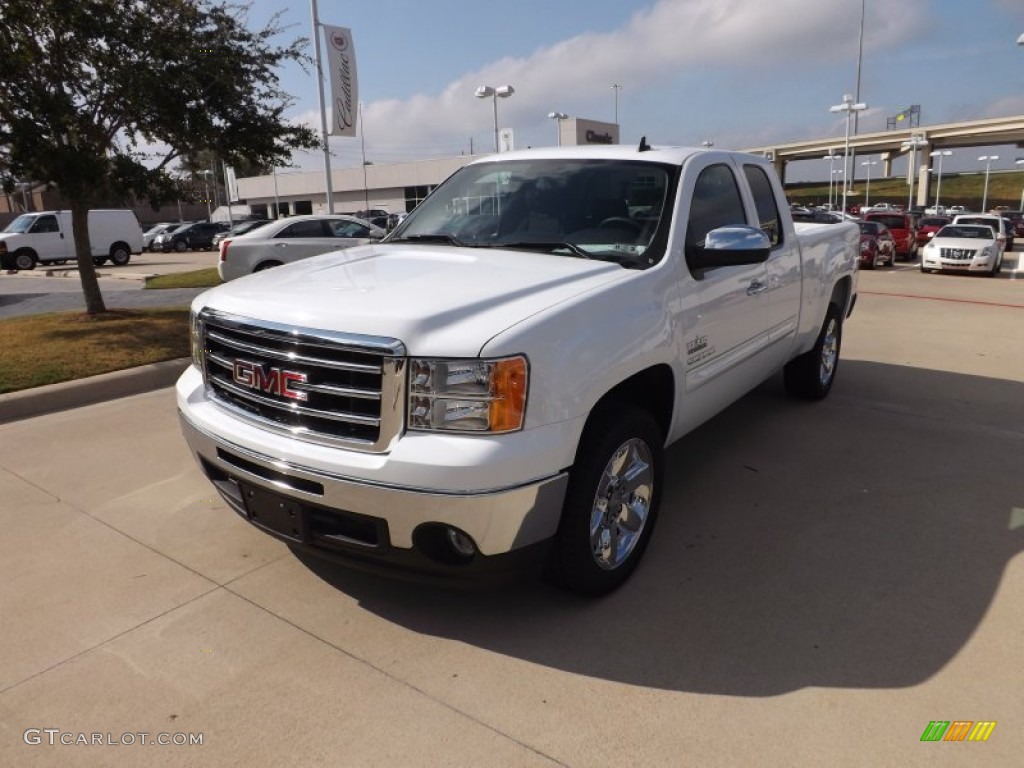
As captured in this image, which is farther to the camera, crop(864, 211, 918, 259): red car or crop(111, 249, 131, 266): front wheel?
crop(111, 249, 131, 266): front wheel

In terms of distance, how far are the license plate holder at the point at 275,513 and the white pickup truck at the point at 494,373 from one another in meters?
0.01

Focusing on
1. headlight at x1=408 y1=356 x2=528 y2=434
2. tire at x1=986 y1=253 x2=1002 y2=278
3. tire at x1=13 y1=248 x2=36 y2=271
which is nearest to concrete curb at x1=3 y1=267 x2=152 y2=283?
tire at x1=13 y1=248 x2=36 y2=271

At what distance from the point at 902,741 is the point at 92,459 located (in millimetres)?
4987

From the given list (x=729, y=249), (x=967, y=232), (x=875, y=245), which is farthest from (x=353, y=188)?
(x=729, y=249)

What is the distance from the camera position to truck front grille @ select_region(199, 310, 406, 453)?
2676mm

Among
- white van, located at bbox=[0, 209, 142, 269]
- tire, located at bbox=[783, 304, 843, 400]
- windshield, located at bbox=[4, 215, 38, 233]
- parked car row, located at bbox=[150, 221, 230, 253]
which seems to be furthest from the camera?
parked car row, located at bbox=[150, 221, 230, 253]

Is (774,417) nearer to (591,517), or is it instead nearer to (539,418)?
(591,517)

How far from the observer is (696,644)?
9.80ft

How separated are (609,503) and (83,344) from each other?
7252mm

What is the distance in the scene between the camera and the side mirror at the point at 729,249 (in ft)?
11.7

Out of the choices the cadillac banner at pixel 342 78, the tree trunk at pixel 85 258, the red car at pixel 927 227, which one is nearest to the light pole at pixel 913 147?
the red car at pixel 927 227

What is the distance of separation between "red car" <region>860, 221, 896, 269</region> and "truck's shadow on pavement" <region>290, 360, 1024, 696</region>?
1727 cm

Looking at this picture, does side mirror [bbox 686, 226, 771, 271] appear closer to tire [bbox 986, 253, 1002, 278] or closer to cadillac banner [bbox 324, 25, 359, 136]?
cadillac banner [bbox 324, 25, 359, 136]

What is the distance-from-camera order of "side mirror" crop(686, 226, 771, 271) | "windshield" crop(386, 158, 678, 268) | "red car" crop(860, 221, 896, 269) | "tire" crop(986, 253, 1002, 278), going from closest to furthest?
"side mirror" crop(686, 226, 771, 271), "windshield" crop(386, 158, 678, 268), "tire" crop(986, 253, 1002, 278), "red car" crop(860, 221, 896, 269)
